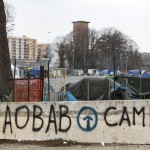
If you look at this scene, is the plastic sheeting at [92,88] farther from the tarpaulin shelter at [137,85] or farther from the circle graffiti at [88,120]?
the circle graffiti at [88,120]

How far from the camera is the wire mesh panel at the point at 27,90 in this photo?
12945 millimetres

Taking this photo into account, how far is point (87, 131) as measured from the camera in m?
9.59

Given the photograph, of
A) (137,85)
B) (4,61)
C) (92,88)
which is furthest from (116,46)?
(4,61)

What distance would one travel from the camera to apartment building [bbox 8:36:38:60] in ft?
509

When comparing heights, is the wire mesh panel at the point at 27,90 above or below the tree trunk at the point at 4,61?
below

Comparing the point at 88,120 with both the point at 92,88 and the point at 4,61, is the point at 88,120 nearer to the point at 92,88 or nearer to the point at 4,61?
the point at 92,88

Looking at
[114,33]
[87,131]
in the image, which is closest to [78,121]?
[87,131]

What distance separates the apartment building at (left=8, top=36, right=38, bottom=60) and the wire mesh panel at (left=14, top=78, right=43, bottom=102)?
138 m

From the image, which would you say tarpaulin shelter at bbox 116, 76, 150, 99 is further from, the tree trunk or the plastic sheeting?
the tree trunk

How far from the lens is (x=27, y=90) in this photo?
13.1 m

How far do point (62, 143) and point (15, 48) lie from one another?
148 m

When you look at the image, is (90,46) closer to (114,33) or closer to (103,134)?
(114,33)

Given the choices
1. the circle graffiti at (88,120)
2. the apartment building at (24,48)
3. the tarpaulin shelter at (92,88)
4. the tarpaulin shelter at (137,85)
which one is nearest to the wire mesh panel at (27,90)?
the circle graffiti at (88,120)

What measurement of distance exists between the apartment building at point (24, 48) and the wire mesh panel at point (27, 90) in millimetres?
138323
